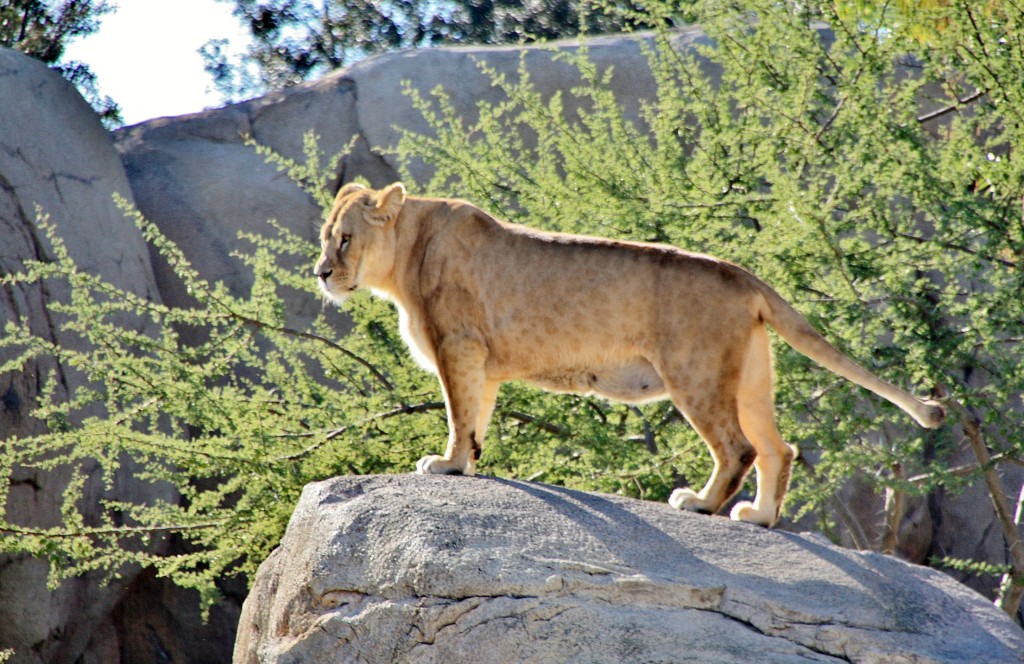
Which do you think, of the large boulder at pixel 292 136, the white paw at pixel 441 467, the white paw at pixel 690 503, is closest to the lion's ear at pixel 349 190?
the white paw at pixel 441 467

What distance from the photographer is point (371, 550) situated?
5.38 m

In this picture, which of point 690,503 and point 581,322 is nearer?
point 690,503

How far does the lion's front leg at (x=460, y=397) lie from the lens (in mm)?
6254

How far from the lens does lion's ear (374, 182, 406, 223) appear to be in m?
6.52

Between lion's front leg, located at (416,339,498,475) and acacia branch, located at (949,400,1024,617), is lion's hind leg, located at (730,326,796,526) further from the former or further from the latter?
acacia branch, located at (949,400,1024,617)

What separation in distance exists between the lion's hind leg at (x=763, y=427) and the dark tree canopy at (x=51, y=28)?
426 inches

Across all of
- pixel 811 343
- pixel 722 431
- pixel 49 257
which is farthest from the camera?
pixel 49 257

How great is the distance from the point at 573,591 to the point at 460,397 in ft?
4.70

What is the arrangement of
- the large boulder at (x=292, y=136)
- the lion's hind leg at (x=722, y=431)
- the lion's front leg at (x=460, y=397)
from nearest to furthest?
1. the lion's hind leg at (x=722, y=431)
2. the lion's front leg at (x=460, y=397)
3. the large boulder at (x=292, y=136)

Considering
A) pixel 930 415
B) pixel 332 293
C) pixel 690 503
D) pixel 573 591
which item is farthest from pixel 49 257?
pixel 930 415

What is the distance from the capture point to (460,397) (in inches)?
246

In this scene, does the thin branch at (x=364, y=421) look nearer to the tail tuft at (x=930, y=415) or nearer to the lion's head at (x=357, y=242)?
the lion's head at (x=357, y=242)

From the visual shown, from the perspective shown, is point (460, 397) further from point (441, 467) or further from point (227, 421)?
point (227, 421)

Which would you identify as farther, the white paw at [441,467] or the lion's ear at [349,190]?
the lion's ear at [349,190]
